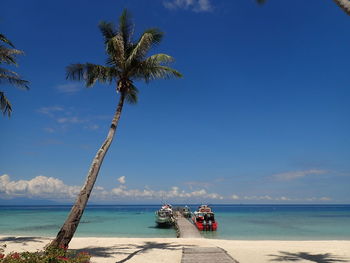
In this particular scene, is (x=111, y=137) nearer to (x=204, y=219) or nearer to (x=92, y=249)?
(x=92, y=249)

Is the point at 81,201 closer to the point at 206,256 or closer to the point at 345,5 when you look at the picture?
the point at 206,256

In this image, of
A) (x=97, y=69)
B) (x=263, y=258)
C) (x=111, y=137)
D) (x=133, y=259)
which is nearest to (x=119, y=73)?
(x=97, y=69)

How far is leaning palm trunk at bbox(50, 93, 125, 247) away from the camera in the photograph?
1052 centimetres

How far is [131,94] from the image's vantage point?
15.0 m

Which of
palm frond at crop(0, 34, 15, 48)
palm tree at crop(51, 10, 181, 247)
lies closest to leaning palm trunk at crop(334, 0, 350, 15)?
Result: palm tree at crop(51, 10, 181, 247)

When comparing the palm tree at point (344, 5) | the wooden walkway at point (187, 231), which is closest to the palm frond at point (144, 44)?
the palm tree at point (344, 5)

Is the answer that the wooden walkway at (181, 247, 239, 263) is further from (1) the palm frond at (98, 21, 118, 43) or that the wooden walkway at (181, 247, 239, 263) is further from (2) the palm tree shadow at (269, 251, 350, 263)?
(1) the palm frond at (98, 21, 118, 43)

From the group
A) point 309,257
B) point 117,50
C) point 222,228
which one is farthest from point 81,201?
point 222,228

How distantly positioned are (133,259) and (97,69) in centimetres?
854

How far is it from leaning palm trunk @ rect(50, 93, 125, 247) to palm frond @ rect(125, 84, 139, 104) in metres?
2.00

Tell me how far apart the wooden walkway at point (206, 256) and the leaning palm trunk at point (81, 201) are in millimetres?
4365

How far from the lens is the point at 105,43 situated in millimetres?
14078

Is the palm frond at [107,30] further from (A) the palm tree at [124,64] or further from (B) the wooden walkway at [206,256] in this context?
(B) the wooden walkway at [206,256]

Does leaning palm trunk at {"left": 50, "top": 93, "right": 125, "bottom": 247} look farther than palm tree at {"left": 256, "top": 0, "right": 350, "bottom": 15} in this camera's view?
Yes
